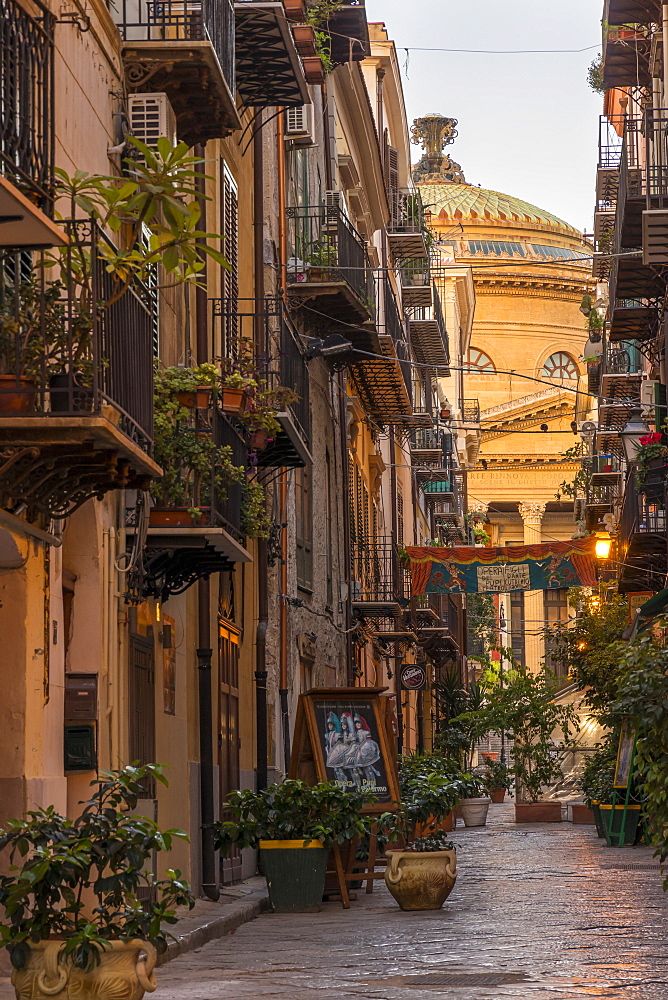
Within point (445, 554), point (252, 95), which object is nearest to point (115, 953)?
point (252, 95)

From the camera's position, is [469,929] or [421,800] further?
[421,800]

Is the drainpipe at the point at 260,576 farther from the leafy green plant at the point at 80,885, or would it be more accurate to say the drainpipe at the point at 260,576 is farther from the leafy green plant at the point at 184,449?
the leafy green plant at the point at 80,885

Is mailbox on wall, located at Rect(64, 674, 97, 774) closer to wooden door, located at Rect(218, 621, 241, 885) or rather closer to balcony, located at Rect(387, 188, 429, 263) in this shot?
wooden door, located at Rect(218, 621, 241, 885)

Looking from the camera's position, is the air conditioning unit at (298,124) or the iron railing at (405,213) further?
the iron railing at (405,213)

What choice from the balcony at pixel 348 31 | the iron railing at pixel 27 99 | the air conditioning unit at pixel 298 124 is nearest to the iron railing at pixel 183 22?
the iron railing at pixel 27 99

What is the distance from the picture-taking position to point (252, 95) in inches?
647

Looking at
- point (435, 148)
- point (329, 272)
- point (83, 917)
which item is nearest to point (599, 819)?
point (329, 272)

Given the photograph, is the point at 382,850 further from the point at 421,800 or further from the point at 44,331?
the point at 44,331

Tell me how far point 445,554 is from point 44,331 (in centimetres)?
2344

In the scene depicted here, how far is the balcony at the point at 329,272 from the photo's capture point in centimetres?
2077

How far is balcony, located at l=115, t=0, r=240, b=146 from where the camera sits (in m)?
11.8

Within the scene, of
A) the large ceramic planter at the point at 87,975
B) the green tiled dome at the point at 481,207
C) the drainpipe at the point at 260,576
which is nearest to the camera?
the large ceramic planter at the point at 87,975

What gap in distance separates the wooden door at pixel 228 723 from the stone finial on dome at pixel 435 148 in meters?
66.6

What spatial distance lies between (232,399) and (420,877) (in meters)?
4.01
